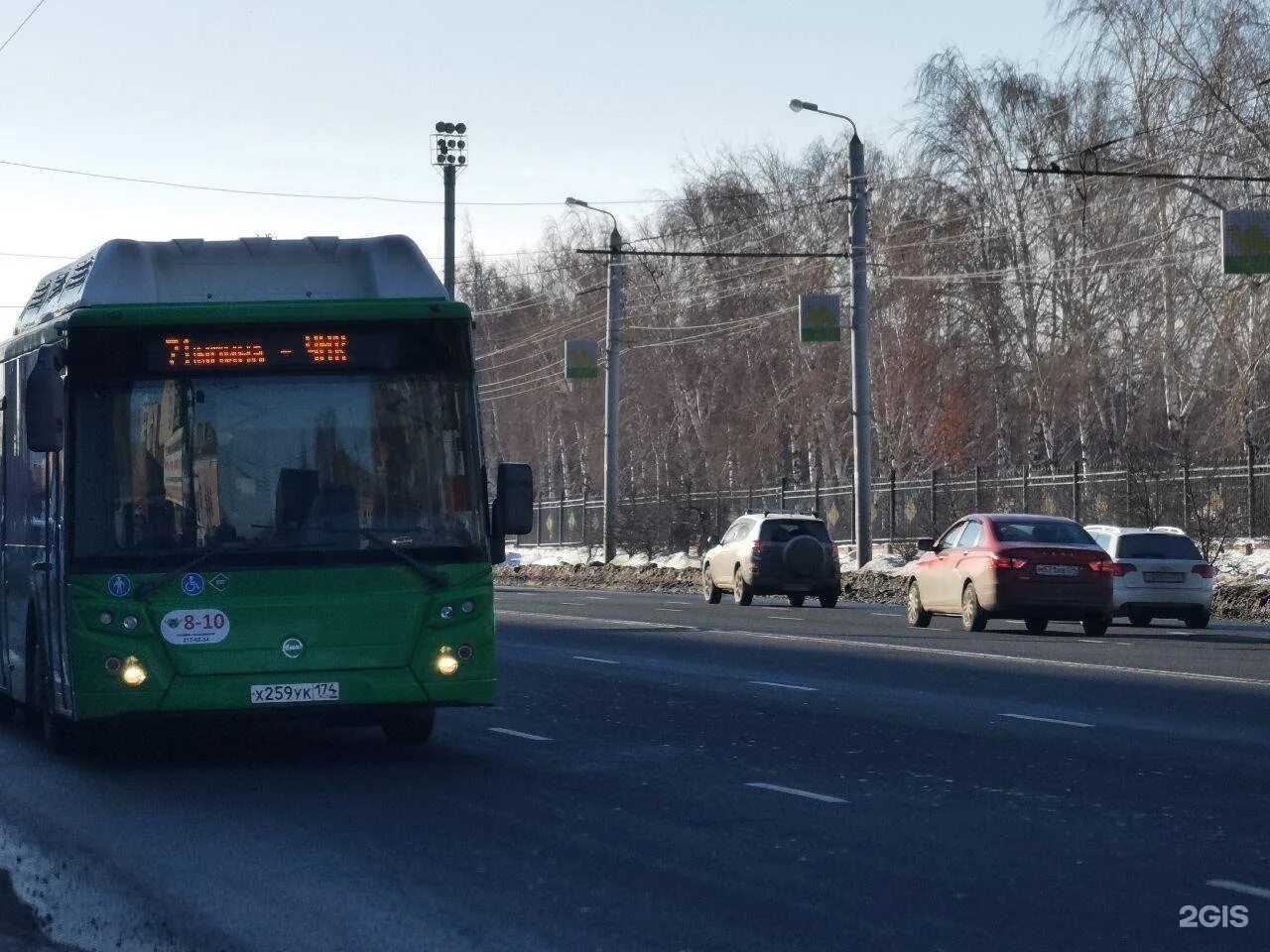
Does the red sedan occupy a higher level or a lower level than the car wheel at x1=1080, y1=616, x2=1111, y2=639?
higher

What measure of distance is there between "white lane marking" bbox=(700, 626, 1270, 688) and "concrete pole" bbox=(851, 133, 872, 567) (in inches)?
511

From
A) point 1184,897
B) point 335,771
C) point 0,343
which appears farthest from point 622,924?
point 0,343

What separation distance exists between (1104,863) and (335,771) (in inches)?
203

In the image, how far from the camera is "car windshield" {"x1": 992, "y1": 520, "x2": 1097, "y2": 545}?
26.4m

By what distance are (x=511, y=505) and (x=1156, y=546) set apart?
17915 mm

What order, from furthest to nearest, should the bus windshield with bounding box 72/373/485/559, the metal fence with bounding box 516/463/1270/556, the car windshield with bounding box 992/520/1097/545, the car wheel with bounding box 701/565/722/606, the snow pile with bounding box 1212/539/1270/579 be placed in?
the metal fence with bounding box 516/463/1270/556, the car wheel with bounding box 701/565/722/606, the snow pile with bounding box 1212/539/1270/579, the car windshield with bounding box 992/520/1097/545, the bus windshield with bounding box 72/373/485/559

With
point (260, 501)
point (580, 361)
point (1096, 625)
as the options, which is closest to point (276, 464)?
point (260, 501)

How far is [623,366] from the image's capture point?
3236 inches

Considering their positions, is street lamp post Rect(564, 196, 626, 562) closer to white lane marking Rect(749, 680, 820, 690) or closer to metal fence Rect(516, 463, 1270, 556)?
metal fence Rect(516, 463, 1270, 556)

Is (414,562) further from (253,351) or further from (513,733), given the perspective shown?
(513,733)

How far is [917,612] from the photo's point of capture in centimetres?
2853

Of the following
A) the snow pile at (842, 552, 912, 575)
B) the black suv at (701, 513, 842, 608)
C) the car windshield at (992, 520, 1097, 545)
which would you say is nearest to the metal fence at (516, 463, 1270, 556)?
the snow pile at (842, 552, 912, 575)

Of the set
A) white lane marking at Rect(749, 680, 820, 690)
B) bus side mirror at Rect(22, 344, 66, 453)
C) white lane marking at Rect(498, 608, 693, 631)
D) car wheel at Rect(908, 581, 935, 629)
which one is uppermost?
bus side mirror at Rect(22, 344, 66, 453)

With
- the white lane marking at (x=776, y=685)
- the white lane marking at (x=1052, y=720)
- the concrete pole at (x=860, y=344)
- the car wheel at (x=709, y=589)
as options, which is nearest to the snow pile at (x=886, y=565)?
the concrete pole at (x=860, y=344)
